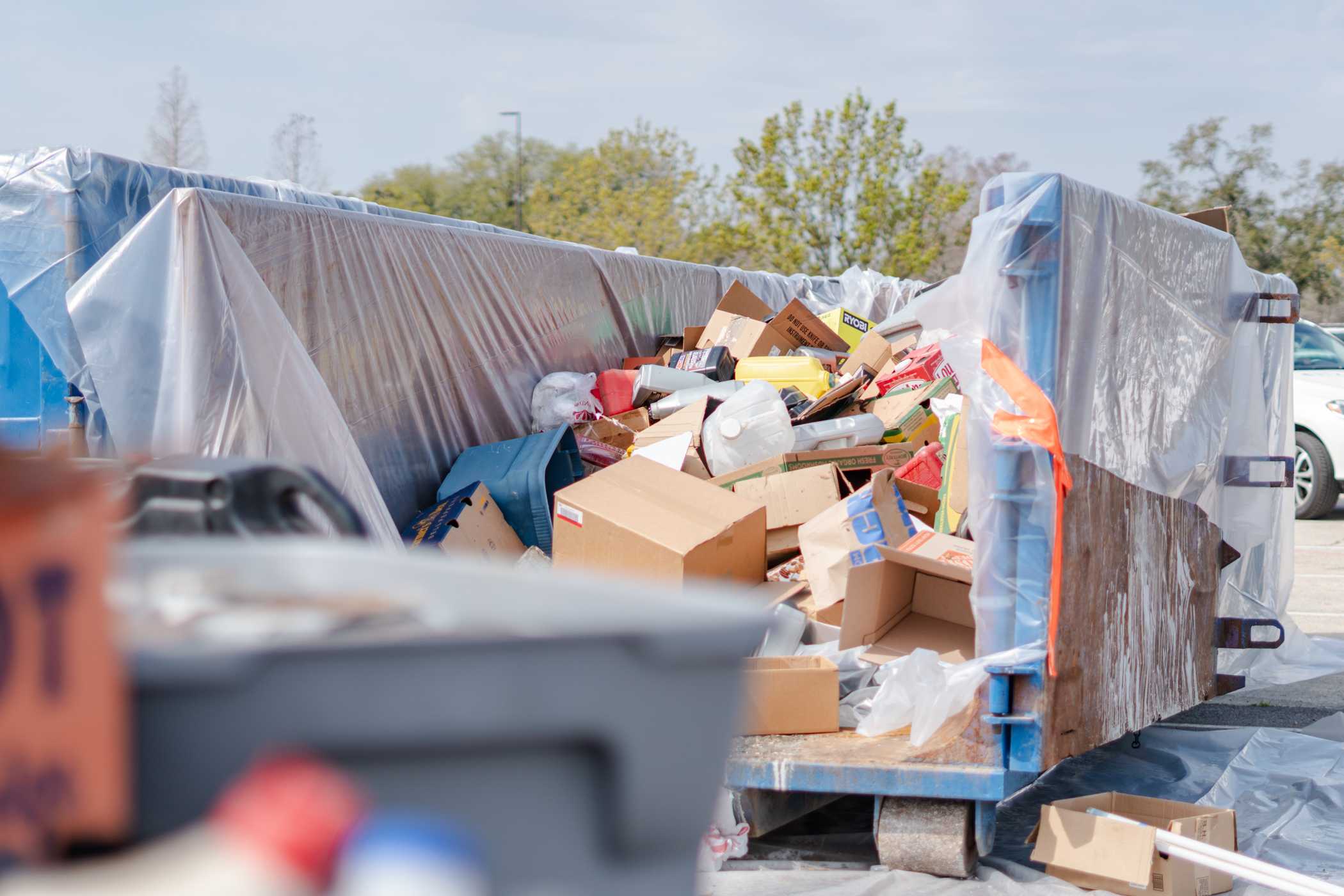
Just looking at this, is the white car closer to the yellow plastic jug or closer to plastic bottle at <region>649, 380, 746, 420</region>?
the yellow plastic jug

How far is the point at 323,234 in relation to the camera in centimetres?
461

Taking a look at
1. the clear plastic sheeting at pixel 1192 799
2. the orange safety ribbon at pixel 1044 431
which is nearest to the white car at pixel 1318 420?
the clear plastic sheeting at pixel 1192 799

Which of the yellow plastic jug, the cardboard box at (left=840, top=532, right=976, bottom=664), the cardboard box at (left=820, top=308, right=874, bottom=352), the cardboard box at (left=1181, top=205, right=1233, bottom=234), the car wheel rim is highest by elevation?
the cardboard box at (left=1181, top=205, right=1233, bottom=234)

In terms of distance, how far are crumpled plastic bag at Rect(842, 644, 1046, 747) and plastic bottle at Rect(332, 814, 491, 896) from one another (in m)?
2.58

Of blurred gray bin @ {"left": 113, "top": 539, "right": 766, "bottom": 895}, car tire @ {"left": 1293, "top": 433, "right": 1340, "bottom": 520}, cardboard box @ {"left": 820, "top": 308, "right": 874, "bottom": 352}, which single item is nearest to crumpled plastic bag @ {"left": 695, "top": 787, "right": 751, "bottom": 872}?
blurred gray bin @ {"left": 113, "top": 539, "right": 766, "bottom": 895}

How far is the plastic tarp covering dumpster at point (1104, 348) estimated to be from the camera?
2.98 metres

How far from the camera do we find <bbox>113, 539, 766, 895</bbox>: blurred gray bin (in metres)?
0.60

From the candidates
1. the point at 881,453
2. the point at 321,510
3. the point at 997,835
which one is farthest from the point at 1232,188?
the point at 321,510

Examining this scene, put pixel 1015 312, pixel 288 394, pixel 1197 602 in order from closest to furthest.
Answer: pixel 1015 312
pixel 288 394
pixel 1197 602

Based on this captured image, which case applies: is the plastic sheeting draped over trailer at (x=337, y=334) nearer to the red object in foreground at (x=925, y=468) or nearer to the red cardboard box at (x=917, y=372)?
the red cardboard box at (x=917, y=372)

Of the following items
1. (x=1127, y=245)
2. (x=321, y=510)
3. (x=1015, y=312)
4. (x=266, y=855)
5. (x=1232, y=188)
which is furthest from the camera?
(x=1232, y=188)

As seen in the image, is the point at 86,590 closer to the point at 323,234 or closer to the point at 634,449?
the point at 323,234

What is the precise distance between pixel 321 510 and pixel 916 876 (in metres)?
2.61

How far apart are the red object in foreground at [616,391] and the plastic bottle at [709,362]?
16.5 inches
